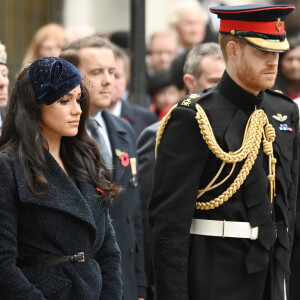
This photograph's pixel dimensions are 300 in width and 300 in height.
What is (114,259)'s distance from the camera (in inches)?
176

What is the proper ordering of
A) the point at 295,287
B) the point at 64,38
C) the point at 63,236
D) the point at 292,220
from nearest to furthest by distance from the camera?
the point at 63,236 < the point at 292,220 < the point at 295,287 < the point at 64,38

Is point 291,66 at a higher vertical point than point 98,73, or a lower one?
lower

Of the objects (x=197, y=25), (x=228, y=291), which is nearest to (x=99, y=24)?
(x=197, y=25)

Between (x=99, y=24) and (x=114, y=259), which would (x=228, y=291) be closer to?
(x=114, y=259)

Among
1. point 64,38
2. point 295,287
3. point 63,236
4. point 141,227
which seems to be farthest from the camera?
point 64,38

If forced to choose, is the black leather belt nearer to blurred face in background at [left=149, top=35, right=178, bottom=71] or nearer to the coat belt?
the coat belt

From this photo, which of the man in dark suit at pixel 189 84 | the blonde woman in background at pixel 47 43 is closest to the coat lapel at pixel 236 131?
the man in dark suit at pixel 189 84

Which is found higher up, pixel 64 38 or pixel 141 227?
pixel 64 38

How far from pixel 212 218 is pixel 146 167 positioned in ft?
6.51

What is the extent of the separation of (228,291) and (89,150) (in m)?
0.95

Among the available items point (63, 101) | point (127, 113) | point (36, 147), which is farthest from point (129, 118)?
point (36, 147)

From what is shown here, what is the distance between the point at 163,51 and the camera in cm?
1159

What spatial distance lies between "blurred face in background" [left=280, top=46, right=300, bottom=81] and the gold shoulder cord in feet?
12.0

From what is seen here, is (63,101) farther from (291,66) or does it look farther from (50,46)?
(50,46)
